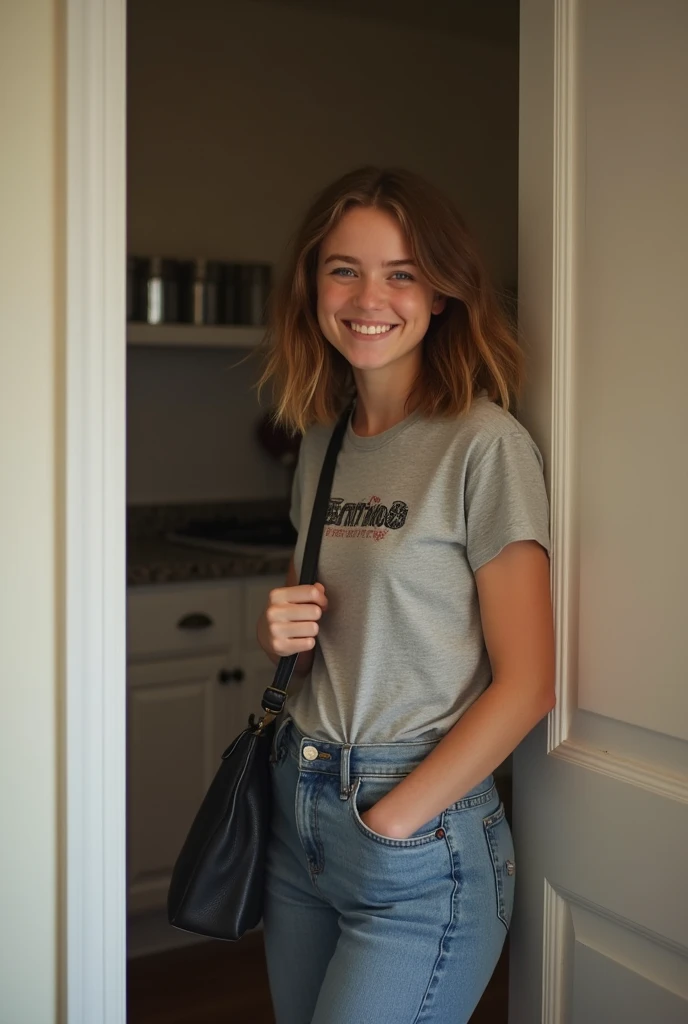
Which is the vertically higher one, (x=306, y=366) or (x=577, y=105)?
(x=577, y=105)

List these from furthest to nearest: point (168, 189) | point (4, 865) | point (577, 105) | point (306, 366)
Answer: point (168, 189), point (306, 366), point (577, 105), point (4, 865)

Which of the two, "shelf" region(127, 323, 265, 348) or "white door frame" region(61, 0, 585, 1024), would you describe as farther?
"shelf" region(127, 323, 265, 348)

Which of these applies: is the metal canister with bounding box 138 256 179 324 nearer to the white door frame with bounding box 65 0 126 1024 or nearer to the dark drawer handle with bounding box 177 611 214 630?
the dark drawer handle with bounding box 177 611 214 630

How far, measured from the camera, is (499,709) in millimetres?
1318

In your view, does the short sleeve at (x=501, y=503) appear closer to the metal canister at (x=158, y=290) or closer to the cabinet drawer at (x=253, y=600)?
the cabinet drawer at (x=253, y=600)

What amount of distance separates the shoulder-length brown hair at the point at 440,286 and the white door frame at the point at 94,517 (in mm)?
327

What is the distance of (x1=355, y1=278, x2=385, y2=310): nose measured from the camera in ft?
4.62

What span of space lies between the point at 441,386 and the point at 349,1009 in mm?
775

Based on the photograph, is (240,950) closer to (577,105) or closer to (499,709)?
(499,709)

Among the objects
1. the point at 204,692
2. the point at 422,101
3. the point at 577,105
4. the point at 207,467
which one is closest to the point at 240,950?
the point at 204,692

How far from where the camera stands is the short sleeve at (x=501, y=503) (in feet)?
4.26

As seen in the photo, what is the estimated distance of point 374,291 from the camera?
4.63ft

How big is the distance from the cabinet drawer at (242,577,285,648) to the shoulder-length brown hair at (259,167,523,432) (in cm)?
162

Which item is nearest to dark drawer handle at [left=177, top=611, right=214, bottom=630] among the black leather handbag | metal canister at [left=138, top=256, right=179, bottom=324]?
metal canister at [left=138, top=256, right=179, bottom=324]
